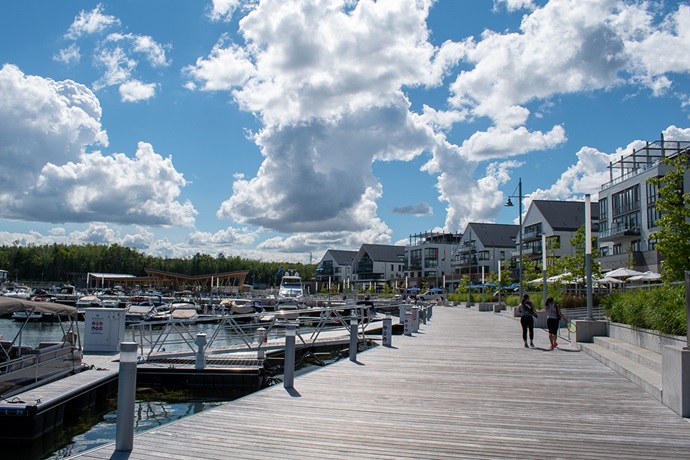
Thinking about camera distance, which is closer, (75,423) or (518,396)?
(518,396)

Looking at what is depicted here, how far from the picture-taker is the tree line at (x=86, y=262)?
148m

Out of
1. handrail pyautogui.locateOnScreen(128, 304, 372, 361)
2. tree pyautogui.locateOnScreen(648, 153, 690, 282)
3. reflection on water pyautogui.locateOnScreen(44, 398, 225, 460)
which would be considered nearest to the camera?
reflection on water pyautogui.locateOnScreen(44, 398, 225, 460)

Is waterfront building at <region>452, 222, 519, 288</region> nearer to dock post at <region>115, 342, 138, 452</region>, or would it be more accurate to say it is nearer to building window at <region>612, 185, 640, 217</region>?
building window at <region>612, 185, 640, 217</region>

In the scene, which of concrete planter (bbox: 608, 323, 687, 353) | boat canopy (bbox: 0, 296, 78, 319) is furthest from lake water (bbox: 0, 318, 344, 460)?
concrete planter (bbox: 608, 323, 687, 353)

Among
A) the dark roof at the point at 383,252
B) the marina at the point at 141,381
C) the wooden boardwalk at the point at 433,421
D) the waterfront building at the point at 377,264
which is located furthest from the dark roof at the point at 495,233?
the wooden boardwalk at the point at 433,421

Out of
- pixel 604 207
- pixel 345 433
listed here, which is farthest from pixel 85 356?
pixel 604 207

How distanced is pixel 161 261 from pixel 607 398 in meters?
166

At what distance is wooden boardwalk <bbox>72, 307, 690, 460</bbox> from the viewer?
22.3ft

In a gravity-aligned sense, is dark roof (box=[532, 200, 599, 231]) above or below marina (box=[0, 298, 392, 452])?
above

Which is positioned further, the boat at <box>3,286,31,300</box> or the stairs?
the boat at <box>3,286,31,300</box>

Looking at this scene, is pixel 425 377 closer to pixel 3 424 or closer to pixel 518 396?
pixel 518 396

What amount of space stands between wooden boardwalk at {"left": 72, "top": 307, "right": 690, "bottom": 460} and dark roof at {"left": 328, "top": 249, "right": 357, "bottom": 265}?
144736 millimetres

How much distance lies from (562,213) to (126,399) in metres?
90.0

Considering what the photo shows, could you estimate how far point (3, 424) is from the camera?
35.3 ft
